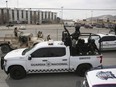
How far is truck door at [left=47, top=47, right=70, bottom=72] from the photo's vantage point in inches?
351

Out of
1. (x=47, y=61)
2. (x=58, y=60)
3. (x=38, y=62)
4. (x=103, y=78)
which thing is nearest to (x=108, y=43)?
(x=58, y=60)

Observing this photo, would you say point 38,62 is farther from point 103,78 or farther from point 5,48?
point 5,48

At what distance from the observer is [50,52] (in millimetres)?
9023

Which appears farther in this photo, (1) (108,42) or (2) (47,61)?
(1) (108,42)

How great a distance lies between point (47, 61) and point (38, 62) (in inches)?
15.6

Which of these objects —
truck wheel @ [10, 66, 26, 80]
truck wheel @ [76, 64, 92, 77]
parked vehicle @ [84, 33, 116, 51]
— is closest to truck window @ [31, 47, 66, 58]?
truck wheel @ [10, 66, 26, 80]

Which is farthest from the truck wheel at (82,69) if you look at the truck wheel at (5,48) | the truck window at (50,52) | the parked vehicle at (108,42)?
the truck wheel at (5,48)

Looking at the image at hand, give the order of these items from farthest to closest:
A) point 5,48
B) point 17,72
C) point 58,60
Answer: point 5,48
point 58,60
point 17,72

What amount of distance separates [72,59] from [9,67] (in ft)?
9.13

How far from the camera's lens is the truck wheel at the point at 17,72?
8.76 meters

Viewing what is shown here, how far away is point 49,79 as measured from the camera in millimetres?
8898

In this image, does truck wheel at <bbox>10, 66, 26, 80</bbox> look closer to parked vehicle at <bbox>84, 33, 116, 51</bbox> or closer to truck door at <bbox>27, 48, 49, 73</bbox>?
truck door at <bbox>27, 48, 49, 73</bbox>

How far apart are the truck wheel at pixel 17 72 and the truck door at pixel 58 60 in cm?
123

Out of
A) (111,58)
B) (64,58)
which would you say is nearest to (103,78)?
(64,58)
